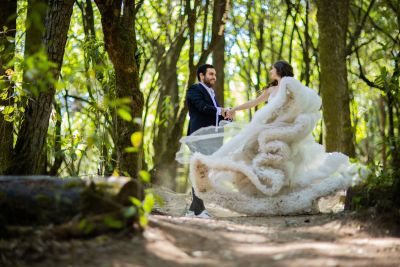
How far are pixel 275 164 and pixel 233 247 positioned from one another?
3341 millimetres

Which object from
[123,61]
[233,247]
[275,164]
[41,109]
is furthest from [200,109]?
[233,247]

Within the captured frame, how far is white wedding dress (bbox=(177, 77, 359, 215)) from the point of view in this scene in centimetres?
834

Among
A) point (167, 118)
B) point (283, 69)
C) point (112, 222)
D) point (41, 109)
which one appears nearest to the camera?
point (112, 222)

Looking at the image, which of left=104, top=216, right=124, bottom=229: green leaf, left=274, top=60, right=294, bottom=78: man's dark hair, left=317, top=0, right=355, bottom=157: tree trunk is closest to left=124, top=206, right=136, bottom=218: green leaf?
left=104, top=216, right=124, bottom=229: green leaf

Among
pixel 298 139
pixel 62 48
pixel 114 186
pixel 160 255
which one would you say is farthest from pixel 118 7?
pixel 160 255

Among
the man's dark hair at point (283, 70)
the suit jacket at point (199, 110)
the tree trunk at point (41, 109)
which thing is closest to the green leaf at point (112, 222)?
the tree trunk at point (41, 109)

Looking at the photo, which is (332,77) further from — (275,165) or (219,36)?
(275,165)

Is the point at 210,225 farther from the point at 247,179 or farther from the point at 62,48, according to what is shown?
the point at 62,48

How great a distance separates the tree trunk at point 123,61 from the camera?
8.58 meters

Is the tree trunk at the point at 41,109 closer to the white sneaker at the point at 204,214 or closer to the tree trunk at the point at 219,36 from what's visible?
the white sneaker at the point at 204,214

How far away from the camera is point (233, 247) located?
531 cm

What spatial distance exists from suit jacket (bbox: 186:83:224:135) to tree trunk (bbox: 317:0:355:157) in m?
3.12

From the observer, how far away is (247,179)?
336 inches

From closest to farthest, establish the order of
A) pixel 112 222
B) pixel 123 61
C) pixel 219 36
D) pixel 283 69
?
pixel 112 222 < pixel 123 61 < pixel 283 69 < pixel 219 36
